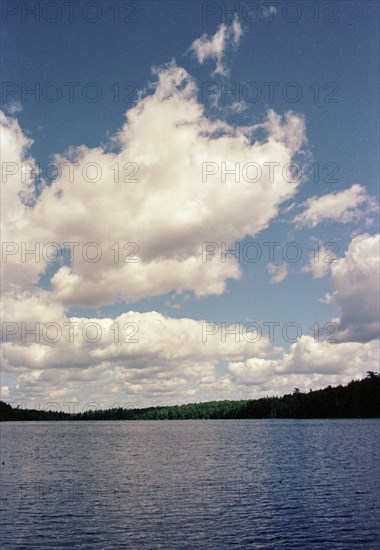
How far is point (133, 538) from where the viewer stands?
42.6 meters

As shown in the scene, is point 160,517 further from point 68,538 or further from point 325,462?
point 325,462

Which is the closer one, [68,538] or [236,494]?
[68,538]

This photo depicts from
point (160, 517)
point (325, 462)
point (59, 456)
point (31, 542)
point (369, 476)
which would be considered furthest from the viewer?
point (59, 456)

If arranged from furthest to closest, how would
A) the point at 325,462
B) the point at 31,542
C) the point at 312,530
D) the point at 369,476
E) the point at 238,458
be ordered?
the point at 238,458
the point at 325,462
the point at 369,476
the point at 312,530
the point at 31,542

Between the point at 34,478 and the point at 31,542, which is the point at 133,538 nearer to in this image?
the point at 31,542

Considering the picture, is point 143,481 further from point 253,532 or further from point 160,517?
point 253,532

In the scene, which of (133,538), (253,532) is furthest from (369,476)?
(133,538)

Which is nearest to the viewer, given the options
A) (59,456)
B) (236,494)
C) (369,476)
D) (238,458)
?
(236,494)

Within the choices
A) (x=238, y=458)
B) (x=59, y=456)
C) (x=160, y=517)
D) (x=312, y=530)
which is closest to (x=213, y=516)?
(x=160, y=517)

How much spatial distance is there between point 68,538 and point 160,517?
411 inches

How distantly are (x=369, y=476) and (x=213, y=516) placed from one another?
3613cm

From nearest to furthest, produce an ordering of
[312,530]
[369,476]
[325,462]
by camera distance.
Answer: [312,530] → [369,476] → [325,462]

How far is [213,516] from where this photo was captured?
164ft

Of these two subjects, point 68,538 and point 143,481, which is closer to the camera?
point 68,538
